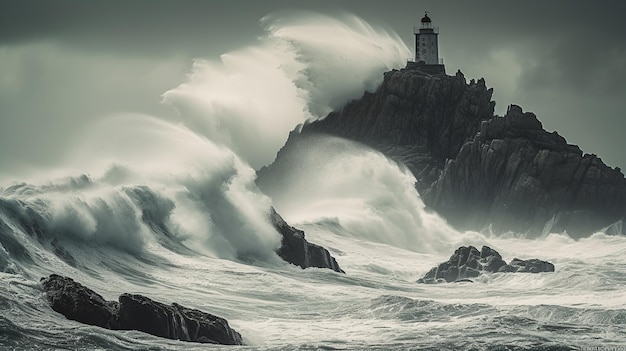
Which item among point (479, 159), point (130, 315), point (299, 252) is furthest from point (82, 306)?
point (479, 159)

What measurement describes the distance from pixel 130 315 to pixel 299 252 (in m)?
22.8

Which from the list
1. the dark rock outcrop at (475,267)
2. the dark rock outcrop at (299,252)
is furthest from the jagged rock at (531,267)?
the dark rock outcrop at (299,252)

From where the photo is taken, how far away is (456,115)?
98875mm

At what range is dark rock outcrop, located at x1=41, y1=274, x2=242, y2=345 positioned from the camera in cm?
A: 1964

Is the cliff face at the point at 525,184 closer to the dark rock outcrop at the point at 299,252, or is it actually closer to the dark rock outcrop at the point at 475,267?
the dark rock outcrop at the point at 475,267

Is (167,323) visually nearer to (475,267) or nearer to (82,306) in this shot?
(82,306)

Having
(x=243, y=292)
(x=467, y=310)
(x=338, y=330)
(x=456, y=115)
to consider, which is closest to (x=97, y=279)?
(x=243, y=292)

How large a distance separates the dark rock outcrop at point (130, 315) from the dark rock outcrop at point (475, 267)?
79.8 ft

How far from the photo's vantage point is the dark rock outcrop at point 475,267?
44750 mm

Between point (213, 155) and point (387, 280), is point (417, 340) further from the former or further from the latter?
point (213, 155)

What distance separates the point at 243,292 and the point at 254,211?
1489cm

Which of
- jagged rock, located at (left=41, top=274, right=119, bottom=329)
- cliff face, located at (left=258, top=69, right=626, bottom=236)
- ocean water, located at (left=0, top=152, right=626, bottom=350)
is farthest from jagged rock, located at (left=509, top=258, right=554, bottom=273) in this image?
cliff face, located at (left=258, top=69, right=626, bottom=236)

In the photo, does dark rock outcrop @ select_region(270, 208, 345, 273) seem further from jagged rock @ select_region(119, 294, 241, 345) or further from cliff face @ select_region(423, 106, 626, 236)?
cliff face @ select_region(423, 106, 626, 236)

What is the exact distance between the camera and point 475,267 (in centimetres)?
4600
